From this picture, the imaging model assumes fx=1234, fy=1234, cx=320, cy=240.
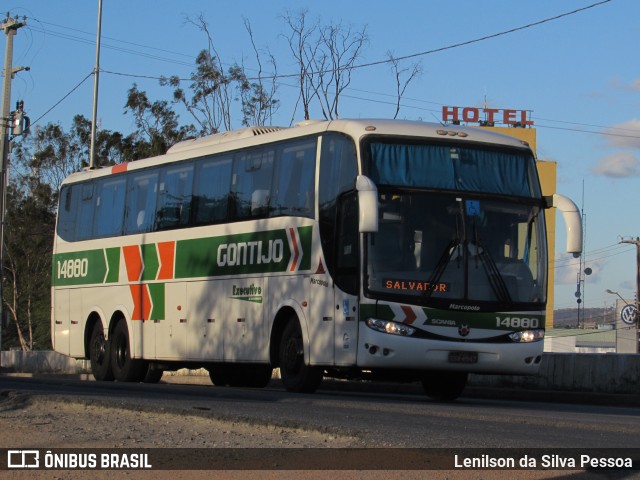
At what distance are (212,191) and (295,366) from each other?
4.00 meters

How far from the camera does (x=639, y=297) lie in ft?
258

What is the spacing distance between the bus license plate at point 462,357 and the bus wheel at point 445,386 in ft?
6.08

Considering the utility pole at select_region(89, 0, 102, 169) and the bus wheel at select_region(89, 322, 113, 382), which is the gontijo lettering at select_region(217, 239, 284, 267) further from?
the utility pole at select_region(89, 0, 102, 169)

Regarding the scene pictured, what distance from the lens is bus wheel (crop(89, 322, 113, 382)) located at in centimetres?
2441

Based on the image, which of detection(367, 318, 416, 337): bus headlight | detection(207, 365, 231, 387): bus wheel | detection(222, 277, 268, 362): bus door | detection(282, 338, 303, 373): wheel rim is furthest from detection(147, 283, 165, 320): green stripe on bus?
detection(367, 318, 416, 337): bus headlight

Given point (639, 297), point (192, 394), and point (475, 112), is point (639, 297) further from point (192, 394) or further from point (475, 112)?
point (192, 394)

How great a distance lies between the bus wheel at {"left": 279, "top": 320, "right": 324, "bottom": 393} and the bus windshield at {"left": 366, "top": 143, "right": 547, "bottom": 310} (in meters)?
2.11

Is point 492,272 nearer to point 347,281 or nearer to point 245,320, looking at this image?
point 347,281

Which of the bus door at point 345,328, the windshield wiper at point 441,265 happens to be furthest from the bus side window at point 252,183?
the windshield wiper at point 441,265

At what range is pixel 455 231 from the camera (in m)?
16.6

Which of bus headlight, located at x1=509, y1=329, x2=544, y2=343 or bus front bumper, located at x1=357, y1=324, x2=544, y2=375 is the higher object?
bus headlight, located at x1=509, y1=329, x2=544, y2=343

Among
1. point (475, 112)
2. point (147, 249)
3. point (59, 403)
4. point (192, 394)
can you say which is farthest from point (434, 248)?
point (475, 112)

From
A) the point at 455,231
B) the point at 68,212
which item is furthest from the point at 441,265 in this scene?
the point at 68,212

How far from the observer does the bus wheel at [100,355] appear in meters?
24.4
